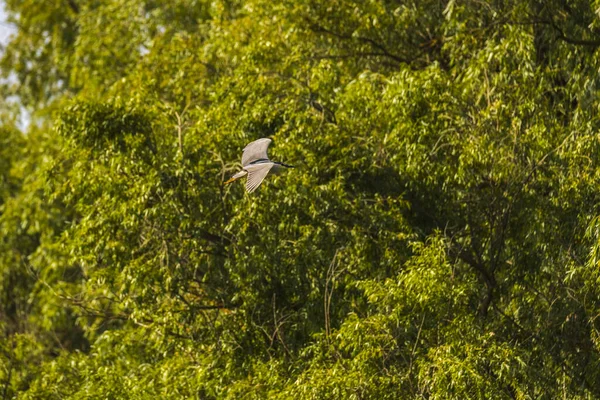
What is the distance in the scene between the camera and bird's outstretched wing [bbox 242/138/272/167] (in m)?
9.42

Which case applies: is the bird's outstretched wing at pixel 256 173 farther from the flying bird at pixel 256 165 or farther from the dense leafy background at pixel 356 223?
the dense leafy background at pixel 356 223

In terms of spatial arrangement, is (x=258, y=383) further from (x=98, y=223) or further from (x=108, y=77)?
(x=108, y=77)

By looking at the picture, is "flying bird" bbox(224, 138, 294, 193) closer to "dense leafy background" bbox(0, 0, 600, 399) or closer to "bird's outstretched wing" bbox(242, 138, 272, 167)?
"bird's outstretched wing" bbox(242, 138, 272, 167)

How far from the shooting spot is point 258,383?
389 inches

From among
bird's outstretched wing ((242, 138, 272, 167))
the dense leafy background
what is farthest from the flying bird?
the dense leafy background

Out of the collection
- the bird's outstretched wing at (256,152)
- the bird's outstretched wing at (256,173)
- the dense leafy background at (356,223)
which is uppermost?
the bird's outstretched wing at (256,173)

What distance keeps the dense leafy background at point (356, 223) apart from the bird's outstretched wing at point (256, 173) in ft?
3.85

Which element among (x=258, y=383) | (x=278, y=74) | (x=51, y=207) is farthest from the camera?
(x=51, y=207)

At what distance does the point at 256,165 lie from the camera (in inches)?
361

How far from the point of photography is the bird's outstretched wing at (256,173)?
29.2ft

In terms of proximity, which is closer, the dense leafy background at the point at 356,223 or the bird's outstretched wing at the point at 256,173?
the bird's outstretched wing at the point at 256,173

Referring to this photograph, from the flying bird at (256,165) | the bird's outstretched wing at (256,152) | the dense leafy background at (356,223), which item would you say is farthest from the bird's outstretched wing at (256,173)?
the dense leafy background at (356,223)

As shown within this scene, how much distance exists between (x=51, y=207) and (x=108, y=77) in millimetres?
2011

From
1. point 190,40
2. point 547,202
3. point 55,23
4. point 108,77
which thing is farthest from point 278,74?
point 55,23
